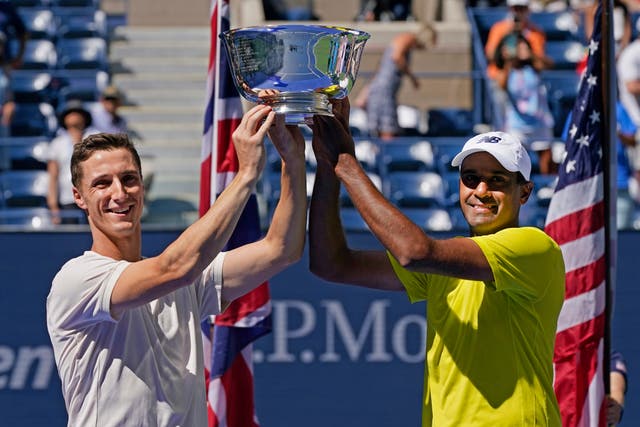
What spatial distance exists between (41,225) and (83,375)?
4.34m

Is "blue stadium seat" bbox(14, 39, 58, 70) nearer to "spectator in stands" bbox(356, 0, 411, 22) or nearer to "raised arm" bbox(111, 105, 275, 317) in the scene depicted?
"spectator in stands" bbox(356, 0, 411, 22)

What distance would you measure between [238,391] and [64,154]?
4.41 metres

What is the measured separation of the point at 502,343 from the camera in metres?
3.96

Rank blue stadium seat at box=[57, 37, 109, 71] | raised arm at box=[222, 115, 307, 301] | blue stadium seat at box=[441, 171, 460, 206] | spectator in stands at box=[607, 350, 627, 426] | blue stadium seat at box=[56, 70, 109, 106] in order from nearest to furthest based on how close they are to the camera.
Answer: raised arm at box=[222, 115, 307, 301], spectator in stands at box=[607, 350, 627, 426], blue stadium seat at box=[441, 171, 460, 206], blue stadium seat at box=[56, 70, 109, 106], blue stadium seat at box=[57, 37, 109, 71]

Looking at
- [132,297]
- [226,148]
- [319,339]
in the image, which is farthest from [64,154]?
[132,297]

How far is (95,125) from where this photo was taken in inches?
411

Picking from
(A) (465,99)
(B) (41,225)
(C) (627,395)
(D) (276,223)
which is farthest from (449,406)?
(A) (465,99)

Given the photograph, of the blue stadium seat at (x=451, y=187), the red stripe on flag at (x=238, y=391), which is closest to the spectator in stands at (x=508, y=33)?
the blue stadium seat at (x=451, y=187)

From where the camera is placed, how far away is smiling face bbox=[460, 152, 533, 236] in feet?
13.2

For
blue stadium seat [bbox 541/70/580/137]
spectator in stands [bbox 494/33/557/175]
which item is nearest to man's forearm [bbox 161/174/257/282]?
spectator in stands [bbox 494/33/557/175]

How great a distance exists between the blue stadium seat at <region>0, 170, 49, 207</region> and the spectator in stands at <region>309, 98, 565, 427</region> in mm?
5836

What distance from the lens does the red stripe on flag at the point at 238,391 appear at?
5.53m

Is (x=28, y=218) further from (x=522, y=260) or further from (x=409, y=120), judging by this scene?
(x=522, y=260)

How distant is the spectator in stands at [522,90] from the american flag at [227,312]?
505 cm
